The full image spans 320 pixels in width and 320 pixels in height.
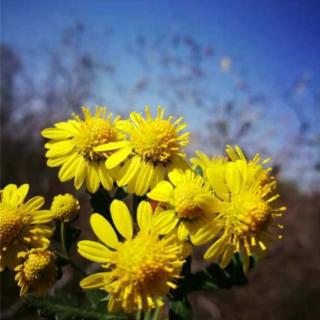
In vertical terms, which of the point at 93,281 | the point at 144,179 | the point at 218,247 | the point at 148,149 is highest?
the point at 148,149

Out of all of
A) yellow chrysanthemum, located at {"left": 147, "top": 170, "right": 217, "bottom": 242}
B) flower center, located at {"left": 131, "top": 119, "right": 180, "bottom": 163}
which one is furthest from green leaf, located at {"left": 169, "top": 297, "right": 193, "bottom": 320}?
flower center, located at {"left": 131, "top": 119, "right": 180, "bottom": 163}

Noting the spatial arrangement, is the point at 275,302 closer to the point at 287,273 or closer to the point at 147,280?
the point at 287,273

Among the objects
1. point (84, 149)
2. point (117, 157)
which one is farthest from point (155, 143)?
point (84, 149)

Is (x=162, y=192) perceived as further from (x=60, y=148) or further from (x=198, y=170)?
(x=60, y=148)

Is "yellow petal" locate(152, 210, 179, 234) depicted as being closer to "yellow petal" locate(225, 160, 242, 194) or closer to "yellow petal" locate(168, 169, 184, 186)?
"yellow petal" locate(168, 169, 184, 186)

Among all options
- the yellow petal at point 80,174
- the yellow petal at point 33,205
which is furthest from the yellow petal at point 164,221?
the yellow petal at point 33,205

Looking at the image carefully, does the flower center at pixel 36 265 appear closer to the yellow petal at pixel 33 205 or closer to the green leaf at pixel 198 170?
the yellow petal at pixel 33 205

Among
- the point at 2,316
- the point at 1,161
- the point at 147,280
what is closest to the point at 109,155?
the point at 147,280
